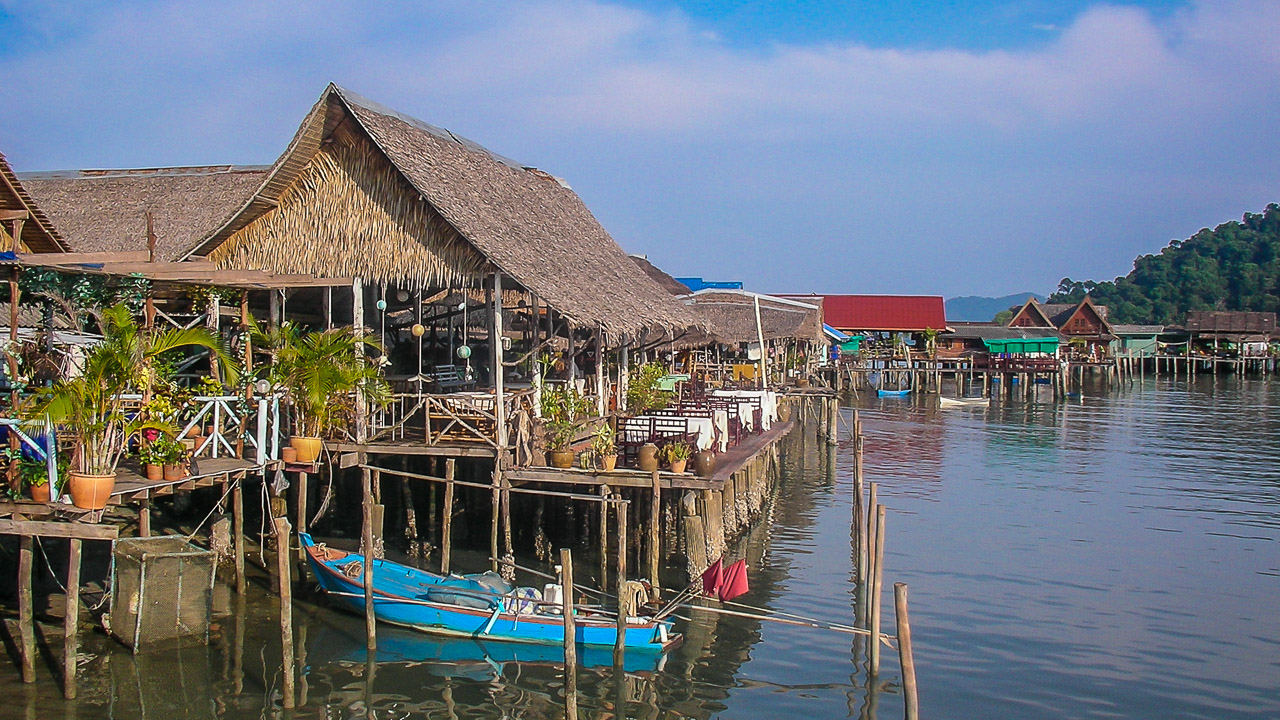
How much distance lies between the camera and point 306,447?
12.1 m

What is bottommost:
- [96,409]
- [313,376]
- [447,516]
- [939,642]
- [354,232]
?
[939,642]

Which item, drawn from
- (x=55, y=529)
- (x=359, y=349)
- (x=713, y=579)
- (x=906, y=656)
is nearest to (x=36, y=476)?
(x=55, y=529)

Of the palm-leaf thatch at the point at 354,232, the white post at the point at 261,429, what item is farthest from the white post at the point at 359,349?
the white post at the point at 261,429

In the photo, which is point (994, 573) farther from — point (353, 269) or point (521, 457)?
point (353, 269)

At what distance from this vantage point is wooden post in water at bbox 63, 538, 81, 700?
29.6ft

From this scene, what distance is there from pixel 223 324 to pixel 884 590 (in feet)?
35.7

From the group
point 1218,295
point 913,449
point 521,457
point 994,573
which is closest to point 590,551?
point 521,457

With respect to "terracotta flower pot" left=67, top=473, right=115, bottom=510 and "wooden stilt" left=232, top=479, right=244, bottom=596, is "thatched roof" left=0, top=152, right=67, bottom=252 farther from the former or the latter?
"terracotta flower pot" left=67, top=473, right=115, bottom=510

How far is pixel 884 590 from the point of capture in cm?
1415

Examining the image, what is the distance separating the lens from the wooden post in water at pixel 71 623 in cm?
903

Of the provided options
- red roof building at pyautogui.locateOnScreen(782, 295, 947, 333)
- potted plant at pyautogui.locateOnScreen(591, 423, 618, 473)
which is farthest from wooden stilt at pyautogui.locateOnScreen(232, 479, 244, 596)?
red roof building at pyautogui.locateOnScreen(782, 295, 947, 333)

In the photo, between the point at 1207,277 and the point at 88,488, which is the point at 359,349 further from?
the point at 1207,277

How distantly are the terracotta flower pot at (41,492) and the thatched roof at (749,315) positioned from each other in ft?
60.4

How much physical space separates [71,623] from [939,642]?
9.37 meters
